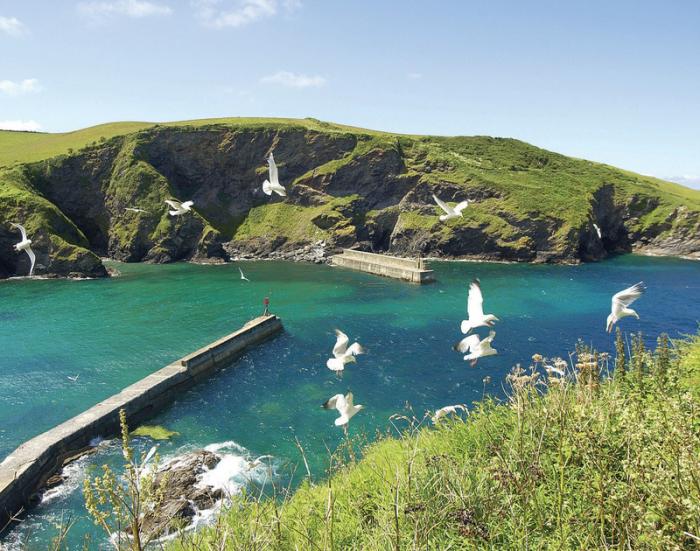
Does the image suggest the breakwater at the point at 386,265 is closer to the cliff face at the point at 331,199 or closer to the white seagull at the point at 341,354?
the cliff face at the point at 331,199

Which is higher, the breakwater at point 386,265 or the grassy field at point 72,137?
the grassy field at point 72,137

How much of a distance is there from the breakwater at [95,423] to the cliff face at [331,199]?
6611cm

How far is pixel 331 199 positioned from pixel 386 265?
36088 millimetres

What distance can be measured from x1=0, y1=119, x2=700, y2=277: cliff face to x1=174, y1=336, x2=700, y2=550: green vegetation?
9307cm

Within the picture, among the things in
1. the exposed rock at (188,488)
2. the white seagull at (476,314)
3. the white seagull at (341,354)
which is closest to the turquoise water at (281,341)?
the exposed rock at (188,488)

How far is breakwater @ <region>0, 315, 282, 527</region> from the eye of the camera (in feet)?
65.0

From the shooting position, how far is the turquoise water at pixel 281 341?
26.8 m

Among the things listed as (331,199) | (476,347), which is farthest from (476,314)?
(331,199)

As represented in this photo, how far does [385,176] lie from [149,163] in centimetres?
5821

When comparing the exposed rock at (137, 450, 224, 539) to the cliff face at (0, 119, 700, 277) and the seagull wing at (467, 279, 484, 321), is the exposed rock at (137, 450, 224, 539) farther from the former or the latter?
the cliff face at (0, 119, 700, 277)

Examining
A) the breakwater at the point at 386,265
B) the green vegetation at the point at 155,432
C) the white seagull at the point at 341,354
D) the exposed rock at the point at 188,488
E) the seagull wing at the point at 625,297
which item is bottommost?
the green vegetation at the point at 155,432

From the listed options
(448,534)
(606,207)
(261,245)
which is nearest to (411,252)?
(261,245)

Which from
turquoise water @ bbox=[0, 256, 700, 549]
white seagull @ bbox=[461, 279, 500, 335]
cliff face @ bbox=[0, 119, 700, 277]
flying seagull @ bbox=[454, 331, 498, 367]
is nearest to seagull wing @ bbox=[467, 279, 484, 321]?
white seagull @ bbox=[461, 279, 500, 335]

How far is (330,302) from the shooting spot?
5959cm
